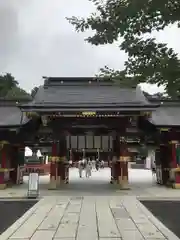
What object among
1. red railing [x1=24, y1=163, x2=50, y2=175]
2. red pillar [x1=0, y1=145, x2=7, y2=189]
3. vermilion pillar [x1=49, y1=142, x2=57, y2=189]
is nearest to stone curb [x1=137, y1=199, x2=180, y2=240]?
vermilion pillar [x1=49, y1=142, x2=57, y2=189]

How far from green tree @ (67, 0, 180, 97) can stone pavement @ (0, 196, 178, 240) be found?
4.05 m

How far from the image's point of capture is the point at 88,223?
8.76 meters

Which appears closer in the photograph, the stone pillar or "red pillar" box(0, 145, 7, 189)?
the stone pillar

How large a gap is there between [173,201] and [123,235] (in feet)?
22.3

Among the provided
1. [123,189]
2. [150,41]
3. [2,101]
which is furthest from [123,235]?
[2,101]

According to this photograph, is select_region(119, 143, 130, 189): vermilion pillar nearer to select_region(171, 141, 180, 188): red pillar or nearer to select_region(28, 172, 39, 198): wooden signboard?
select_region(171, 141, 180, 188): red pillar

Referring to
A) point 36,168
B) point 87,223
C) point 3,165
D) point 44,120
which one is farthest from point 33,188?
point 36,168

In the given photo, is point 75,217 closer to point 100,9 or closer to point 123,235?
point 123,235

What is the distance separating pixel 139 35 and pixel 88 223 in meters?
5.73

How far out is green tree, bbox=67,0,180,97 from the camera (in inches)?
157

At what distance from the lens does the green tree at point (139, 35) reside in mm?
3982

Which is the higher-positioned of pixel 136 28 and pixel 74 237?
pixel 136 28

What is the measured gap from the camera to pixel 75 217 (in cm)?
969

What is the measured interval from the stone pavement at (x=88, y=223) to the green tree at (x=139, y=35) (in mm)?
4049
